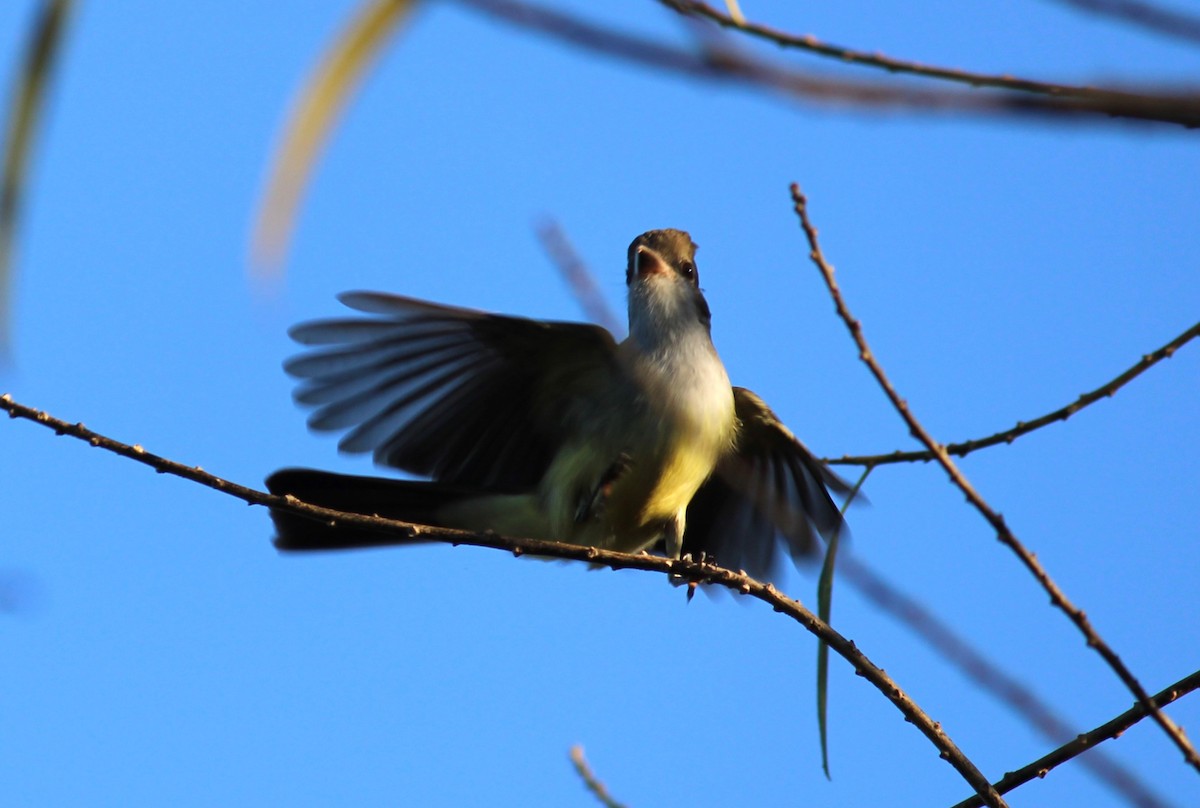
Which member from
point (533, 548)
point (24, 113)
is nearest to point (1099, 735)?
point (533, 548)

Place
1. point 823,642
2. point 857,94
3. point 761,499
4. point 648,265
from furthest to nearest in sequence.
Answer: point 648,265 < point 761,499 < point 823,642 < point 857,94

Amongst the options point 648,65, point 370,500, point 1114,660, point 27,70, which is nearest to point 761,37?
point 648,65

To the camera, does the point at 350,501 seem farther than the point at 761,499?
No

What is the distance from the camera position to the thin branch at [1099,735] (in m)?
1.96

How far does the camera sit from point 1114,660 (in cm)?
139

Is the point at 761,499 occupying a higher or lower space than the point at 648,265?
lower

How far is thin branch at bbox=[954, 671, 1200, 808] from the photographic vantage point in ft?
6.42

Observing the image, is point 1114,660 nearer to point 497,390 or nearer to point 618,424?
point 618,424

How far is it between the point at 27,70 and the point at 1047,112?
2.40 feet

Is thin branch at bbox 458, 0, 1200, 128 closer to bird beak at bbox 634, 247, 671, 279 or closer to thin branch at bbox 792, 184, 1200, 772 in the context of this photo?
thin branch at bbox 792, 184, 1200, 772

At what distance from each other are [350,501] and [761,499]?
1.57 meters

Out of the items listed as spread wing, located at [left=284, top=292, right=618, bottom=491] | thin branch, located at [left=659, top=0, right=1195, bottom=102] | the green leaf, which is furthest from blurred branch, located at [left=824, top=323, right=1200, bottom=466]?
spread wing, located at [left=284, top=292, right=618, bottom=491]

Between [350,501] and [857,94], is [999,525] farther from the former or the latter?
[350,501]

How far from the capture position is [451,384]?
501 cm
